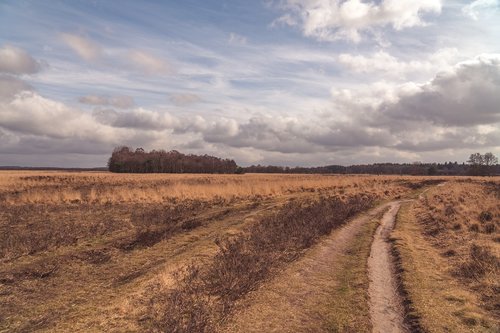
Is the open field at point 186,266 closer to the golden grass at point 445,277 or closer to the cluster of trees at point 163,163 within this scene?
the golden grass at point 445,277

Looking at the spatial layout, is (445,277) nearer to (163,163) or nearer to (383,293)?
(383,293)

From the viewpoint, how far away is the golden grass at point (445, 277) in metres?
7.24

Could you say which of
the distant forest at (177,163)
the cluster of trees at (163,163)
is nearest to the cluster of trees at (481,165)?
the distant forest at (177,163)

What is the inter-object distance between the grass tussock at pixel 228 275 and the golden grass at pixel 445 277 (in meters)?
3.34

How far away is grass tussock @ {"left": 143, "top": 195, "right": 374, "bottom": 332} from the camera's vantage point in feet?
22.5

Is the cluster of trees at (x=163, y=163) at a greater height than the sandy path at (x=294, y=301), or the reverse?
the cluster of trees at (x=163, y=163)

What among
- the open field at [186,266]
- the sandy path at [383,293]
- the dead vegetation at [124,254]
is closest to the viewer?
the sandy path at [383,293]

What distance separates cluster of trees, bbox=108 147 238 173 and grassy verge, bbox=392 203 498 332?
100 m

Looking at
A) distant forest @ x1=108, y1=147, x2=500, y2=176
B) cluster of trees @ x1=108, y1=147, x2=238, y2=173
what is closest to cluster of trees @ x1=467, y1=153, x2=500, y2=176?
distant forest @ x1=108, y1=147, x2=500, y2=176

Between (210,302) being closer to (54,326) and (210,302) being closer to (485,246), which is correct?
(54,326)

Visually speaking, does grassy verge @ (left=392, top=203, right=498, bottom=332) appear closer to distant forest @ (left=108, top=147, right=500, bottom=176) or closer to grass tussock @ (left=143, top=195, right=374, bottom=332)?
grass tussock @ (left=143, top=195, right=374, bottom=332)

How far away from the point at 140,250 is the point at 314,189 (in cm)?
2952

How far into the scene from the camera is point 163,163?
113 metres

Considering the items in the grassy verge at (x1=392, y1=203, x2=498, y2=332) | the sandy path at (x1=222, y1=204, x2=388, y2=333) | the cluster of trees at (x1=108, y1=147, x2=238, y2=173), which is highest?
the cluster of trees at (x1=108, y1=147, x2=238, y2=173)
